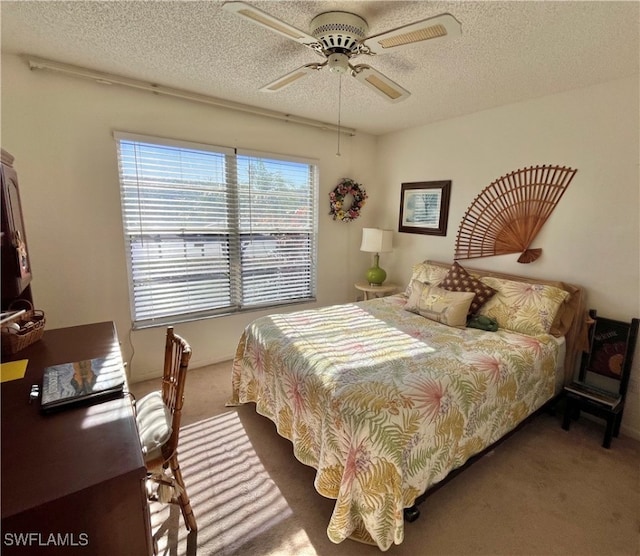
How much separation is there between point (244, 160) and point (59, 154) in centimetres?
143

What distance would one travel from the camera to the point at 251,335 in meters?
2.42

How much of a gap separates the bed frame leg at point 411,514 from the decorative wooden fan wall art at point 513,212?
217 centimetres

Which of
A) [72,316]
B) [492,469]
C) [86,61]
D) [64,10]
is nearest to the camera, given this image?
[64,10]

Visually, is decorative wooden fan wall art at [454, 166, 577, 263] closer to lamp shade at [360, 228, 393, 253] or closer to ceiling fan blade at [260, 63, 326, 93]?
lamp shade at [360, 228, 393, 253]

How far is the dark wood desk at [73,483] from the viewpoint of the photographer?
78 cm

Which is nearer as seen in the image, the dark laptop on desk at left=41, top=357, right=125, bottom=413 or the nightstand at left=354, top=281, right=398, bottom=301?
the dark laptop on desk at left=41, top=357, right=125, bottom=413

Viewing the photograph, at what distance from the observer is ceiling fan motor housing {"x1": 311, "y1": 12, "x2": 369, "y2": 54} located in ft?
5.15

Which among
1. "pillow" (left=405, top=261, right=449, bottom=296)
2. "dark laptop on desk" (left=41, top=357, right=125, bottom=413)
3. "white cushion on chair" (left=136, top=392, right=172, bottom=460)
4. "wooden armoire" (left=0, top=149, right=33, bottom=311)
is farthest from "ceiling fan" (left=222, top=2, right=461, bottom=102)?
"white cushion on chair" (left=136, top=392, right=172, bottom=460)

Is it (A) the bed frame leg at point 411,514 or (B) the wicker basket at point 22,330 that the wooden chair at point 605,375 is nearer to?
(A) the bed frame leg at point 411,514

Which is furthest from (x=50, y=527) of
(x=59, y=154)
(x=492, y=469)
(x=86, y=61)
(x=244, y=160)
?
(x=244, y=160)

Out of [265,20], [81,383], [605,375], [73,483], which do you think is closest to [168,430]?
[81,383]

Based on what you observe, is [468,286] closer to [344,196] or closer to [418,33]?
[344,196]

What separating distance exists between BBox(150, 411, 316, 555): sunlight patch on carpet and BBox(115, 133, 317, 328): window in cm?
128

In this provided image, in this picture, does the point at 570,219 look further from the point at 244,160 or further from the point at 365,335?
the point at 244,160
